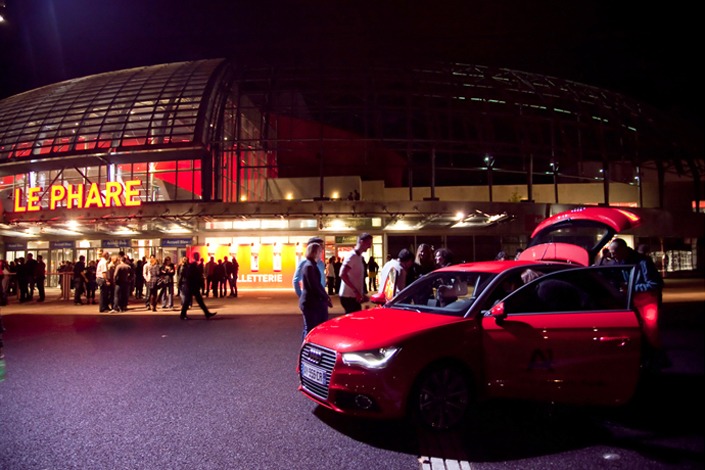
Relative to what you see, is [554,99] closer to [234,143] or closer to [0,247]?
[234,143]

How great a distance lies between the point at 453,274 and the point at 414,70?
25480 millimetres

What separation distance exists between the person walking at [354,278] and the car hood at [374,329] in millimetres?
1952

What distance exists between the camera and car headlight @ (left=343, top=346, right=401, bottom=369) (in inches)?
157

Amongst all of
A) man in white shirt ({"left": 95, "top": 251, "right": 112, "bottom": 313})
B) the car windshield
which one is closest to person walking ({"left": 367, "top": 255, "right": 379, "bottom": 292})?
man in white shirt ({"left": 95, "top": 251, "right": 112, "bottom": 313})

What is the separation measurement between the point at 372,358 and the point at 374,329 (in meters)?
0.39

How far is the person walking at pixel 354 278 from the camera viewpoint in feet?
23.2

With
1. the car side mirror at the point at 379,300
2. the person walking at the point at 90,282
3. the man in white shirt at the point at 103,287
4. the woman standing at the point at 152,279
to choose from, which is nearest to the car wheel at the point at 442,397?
the car side mirror at the point at 379,300

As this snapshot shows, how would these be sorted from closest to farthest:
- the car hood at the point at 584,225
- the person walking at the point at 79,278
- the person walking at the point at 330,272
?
the car hood at the point at 584,225, the person walking at the point at 79,278, the person walking at the point at 330,272

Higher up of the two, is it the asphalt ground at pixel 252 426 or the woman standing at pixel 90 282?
the woman standing at pixel 90 282

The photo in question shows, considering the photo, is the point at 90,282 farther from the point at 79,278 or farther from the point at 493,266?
the point at 493,266

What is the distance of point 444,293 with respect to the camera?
17.1ft

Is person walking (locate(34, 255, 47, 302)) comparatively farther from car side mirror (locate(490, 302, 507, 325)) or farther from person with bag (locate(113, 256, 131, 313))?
car side mirror (locate(490, 302, 507, 325))

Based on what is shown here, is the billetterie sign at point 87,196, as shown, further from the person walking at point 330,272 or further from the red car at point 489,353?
the red car at point 489,353

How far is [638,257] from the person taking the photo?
7.02 m
